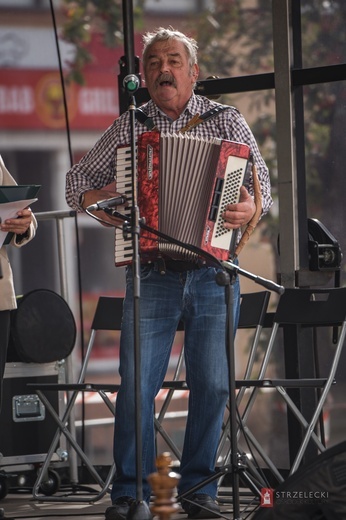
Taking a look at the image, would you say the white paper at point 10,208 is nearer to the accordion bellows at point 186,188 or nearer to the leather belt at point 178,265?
the accordion bellows at point 186,188

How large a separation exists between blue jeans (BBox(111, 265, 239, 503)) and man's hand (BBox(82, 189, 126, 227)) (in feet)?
0.82

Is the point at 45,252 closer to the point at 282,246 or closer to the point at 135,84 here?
the point at 282,246

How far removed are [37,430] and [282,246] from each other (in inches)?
62.7

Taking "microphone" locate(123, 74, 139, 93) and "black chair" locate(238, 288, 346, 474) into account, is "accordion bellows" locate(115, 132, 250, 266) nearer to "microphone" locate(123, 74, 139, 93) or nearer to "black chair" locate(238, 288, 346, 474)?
"microphone" locate(123, 74, 139, 93)

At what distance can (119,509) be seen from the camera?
403cm

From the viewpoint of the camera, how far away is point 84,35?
7.08 metres

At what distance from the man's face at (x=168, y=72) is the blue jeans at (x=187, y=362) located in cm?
67

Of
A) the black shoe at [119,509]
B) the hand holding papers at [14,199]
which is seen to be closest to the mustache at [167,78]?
the hand holding papers at [14,199]

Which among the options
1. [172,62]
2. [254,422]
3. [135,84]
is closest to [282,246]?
[254,422]

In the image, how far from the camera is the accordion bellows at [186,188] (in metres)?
3.94

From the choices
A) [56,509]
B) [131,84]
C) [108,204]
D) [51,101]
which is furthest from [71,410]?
[51,101]

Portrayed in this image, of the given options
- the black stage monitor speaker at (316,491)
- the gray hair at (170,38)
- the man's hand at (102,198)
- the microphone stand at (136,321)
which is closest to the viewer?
the black stage monitor speaker at (316,491)

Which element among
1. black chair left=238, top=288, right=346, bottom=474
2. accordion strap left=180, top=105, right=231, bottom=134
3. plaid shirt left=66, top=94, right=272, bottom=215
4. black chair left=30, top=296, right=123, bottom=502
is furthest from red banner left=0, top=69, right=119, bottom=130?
accordion strap left=180, top=105, right=231, bottom=134

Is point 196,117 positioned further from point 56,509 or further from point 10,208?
point 56,509
